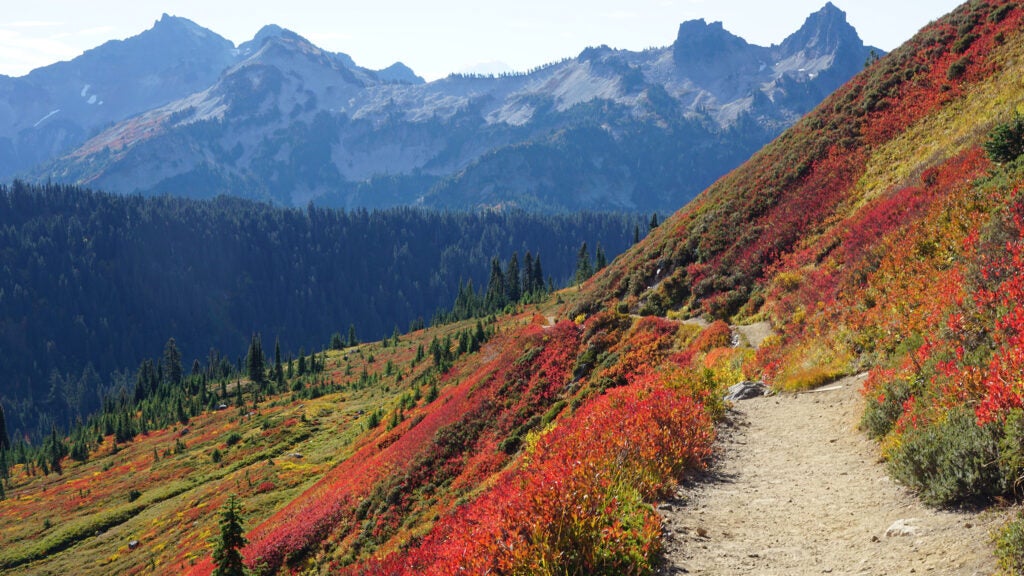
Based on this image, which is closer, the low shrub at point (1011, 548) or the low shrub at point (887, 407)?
the low shrub at point (1011, 548)

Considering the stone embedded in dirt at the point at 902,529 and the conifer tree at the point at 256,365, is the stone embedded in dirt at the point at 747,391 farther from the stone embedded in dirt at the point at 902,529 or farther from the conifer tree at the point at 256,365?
the conifer tree at the point at 256,365

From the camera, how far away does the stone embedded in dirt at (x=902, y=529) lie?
8576mm

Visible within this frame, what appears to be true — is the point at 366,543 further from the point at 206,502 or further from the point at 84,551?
the point at 84,551


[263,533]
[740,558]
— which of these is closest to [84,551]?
[263,533]

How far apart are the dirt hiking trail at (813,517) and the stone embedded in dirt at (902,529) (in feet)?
0.07

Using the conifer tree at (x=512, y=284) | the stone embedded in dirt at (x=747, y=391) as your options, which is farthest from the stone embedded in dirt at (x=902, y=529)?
the conifer tree at (x=512, y=284)

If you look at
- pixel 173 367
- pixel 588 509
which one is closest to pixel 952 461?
pixel 588 509

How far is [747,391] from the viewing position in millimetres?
19719

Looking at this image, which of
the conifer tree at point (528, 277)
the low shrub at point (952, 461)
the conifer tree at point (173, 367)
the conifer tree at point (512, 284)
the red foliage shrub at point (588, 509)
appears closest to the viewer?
the low shrub at point (952, 461)

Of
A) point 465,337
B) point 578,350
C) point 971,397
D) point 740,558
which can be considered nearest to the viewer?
point 740,558

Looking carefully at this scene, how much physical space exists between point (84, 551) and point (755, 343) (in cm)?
5858

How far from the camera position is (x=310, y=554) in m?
28.1

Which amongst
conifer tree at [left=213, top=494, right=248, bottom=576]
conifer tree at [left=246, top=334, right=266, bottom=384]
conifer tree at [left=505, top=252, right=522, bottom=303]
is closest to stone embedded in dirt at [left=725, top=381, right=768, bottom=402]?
conifer tree at [left=213, top=494, right=248, bottom=576]

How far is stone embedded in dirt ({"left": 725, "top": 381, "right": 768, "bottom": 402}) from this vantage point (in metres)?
19.5
